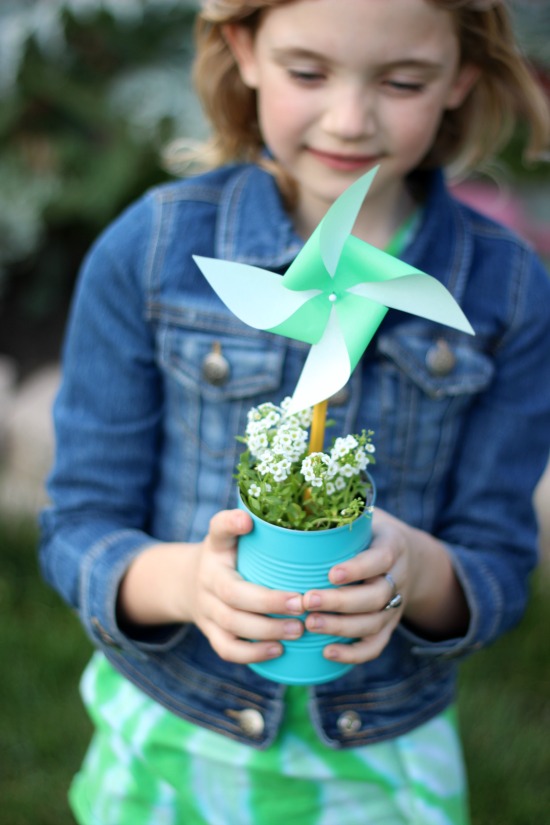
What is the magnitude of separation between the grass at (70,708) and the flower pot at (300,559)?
1029 mm

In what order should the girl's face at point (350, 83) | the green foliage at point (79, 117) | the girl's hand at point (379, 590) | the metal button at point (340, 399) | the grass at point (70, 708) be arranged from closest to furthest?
1. the girl's hand at point (379, 590)
2. the girl's face at point (350, 83)
3. the metal button at point (340, 399)
4. the grass at point (70, 708)
5. the green foliage at point (79, 117)

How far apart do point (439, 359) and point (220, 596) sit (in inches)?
17.6

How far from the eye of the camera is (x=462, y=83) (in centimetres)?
138

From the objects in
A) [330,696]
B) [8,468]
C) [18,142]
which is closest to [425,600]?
[330,696]

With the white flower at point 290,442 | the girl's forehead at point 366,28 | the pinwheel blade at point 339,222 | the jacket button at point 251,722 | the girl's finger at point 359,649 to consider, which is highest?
the girl's forehead at point 366,28

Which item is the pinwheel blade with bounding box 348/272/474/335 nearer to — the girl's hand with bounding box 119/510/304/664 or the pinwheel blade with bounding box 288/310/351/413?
the pinwheel blade with bounding box 288/310/351/413

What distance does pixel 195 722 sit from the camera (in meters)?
1.35

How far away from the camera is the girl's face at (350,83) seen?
113cm

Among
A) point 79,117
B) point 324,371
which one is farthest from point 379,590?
point 79,117

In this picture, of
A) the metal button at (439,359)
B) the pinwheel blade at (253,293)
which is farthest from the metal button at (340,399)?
the pinwheel blade at (253,293)

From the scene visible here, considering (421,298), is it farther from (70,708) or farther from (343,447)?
(70,708)

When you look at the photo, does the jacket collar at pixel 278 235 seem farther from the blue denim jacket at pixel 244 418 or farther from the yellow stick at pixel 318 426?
the yellow stick at pixel 318 426

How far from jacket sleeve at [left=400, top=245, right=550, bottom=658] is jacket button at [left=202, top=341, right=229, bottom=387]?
35 centimetres

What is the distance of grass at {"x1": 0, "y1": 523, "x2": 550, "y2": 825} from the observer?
6.36 feet
